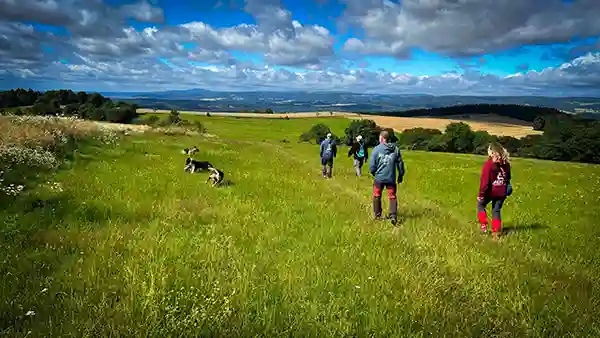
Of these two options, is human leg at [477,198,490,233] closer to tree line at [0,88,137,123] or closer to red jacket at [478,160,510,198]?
red jacket at [478,160,510,198]

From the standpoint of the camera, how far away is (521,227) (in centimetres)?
1201

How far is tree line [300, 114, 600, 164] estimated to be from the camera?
8588 cm

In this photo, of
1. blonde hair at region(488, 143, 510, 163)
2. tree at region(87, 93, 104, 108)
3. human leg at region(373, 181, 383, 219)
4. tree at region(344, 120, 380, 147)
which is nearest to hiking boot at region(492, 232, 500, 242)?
blonde hair at region(488, 143, 510, 163)

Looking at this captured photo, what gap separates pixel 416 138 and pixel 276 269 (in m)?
116

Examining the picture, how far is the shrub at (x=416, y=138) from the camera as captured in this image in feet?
370

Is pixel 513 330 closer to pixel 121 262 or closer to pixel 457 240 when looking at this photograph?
pixel 457 240

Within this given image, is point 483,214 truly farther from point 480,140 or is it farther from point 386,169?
point 480,140

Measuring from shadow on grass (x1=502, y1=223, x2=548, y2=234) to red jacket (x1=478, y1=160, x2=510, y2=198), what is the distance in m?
1.52

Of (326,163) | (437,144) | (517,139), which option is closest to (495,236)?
(326,163)

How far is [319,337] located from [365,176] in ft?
67.1

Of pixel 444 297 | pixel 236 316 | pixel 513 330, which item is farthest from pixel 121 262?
pixel 513 330

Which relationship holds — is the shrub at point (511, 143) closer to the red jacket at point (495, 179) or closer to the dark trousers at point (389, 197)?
the red jacket at point (495, 179)

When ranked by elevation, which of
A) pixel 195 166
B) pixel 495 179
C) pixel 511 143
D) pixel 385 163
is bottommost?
pixel 511 143

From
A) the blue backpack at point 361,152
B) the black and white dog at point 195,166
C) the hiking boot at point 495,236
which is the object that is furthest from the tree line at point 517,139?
the hiking boot at point 495,236
